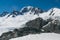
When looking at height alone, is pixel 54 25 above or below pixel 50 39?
above

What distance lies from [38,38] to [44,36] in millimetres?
1919

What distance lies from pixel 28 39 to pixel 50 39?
421 cm

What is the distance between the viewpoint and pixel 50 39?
36.2m

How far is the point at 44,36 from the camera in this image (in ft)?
130

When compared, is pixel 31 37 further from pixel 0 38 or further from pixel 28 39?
pixel 0 38

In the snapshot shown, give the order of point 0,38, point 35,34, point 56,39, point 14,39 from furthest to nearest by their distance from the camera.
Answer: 1. point 0,38
2. point 35,34
3. point 14,39
4. point 56,39

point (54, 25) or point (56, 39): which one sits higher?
point (54, 25)

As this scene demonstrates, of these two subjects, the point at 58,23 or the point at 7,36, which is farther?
the point at 58,23

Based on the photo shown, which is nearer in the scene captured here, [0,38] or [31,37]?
[31,37]

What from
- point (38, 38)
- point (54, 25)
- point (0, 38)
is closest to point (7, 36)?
point (0, 38)

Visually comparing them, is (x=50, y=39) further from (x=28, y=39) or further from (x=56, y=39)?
(x=28, y=39)

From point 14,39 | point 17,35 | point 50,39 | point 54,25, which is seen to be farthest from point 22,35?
point 54,25

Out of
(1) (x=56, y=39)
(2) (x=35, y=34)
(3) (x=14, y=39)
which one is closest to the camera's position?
(1) (x=56, y=39)

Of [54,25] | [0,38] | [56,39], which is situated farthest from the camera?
[54,25]
